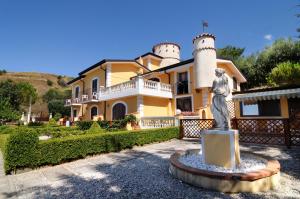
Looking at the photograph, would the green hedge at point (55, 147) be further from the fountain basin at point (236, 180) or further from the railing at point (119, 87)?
the railing at point (119, 87)

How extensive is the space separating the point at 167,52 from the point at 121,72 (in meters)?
9.04

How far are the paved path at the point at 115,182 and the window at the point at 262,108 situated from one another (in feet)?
26.3

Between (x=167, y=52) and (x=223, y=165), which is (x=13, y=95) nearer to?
(x=167, y=52)

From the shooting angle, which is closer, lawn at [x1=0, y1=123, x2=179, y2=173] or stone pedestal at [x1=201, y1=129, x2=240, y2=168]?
stone pedestal at [x1=201, y1=129, x2=240, y2=168]

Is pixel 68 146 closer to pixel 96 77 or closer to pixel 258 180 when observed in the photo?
pixel 258 180

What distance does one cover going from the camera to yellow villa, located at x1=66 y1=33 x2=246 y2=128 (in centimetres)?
1875

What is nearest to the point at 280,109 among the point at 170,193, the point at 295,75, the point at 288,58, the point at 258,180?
the point at 295,75

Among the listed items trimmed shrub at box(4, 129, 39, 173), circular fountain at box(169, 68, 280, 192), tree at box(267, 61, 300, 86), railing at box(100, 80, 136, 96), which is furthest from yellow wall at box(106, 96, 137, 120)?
tree at box(267, 61, 300, 86)

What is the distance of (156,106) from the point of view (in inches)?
850

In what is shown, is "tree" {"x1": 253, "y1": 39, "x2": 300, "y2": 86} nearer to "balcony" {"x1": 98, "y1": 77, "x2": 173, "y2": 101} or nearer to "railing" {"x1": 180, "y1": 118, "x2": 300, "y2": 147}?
"balcony" {"x1": 98, "y1": 77, "x2": 173, "y2": 101}

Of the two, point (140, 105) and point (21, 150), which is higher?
point (140, 105)

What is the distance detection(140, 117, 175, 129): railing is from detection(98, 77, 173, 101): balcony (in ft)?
9.33

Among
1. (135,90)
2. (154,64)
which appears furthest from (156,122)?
(154,64)

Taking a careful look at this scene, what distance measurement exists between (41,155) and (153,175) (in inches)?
187
